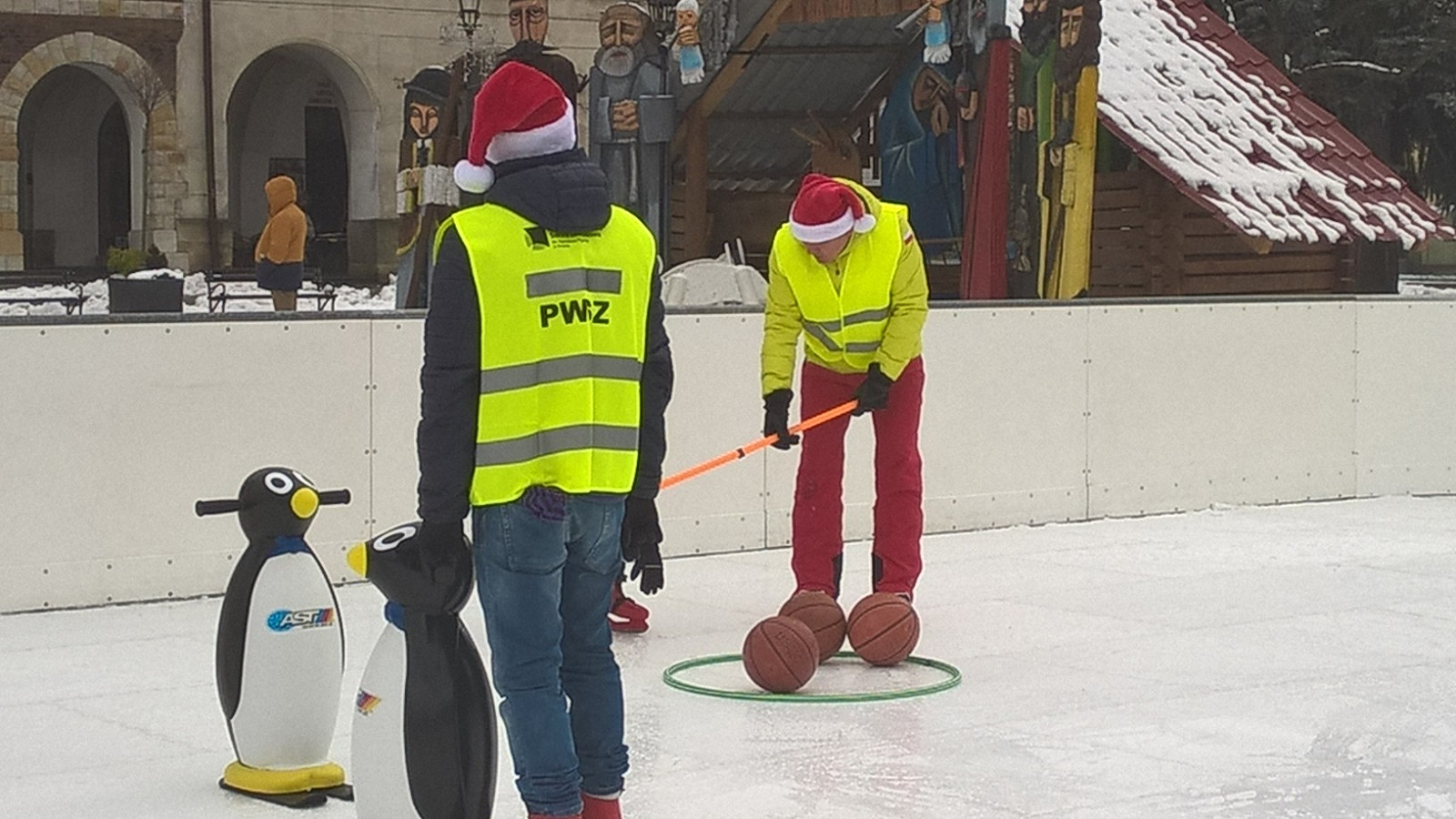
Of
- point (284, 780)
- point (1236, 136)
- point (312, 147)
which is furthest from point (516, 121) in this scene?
point (312, 147)

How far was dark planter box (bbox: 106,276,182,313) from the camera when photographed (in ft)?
49.7

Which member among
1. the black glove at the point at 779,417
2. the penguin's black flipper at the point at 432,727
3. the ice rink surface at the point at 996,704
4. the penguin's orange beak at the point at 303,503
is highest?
the black glove at the point at 779,417

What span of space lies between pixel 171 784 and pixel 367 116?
23028 mm

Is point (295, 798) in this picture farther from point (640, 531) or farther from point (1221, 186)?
point (1221, 186)

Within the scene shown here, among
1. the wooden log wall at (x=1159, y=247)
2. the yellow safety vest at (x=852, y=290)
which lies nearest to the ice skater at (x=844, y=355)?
the yellow safety vest at (x=852, y=290)

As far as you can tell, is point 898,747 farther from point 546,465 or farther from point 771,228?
point 771,228

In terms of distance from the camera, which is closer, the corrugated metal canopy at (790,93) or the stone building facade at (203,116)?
the corrugated metal canopy at (790,93)

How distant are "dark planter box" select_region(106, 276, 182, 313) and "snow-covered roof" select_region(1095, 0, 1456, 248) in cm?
686

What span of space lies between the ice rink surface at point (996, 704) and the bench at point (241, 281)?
9002 mm

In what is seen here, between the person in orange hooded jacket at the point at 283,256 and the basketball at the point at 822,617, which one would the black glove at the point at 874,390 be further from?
the person in orange hooded jacket at the point at 283,256

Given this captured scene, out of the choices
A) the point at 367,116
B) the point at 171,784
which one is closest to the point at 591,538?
the point at 171,784

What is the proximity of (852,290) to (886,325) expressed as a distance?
0.17m

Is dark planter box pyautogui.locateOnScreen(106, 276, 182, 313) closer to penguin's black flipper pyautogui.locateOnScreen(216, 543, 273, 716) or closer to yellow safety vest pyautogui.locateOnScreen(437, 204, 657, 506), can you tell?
penguin's black flipper pyautogui.locateOnScreen(216, 543, 273, 716)

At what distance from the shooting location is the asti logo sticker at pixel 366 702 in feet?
15.5
